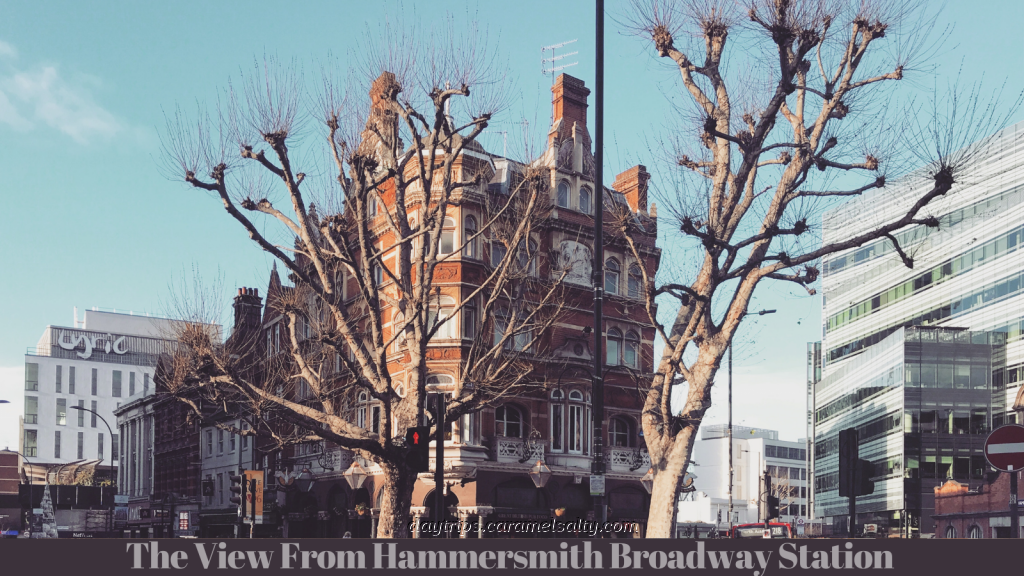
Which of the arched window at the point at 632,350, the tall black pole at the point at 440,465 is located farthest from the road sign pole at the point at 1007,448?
the arched window at the point at 632,350

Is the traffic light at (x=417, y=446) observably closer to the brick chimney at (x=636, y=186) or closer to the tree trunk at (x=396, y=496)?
the tree trunk at (x=396, y=496)

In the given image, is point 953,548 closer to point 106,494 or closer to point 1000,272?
point 1000,272

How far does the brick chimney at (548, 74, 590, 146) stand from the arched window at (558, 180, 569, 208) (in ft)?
5.95

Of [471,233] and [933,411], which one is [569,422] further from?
[933,411]

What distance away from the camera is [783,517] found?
5054 inches

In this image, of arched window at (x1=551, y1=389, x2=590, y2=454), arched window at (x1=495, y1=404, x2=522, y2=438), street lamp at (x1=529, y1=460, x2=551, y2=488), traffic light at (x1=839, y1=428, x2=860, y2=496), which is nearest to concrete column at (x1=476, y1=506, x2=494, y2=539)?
street lamp at (x1=529, y1=460, x2=551, y2=488)

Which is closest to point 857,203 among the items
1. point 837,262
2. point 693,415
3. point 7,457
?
point 837,262

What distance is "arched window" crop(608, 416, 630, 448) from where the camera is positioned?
37.6m

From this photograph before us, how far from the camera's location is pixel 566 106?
39219 mm

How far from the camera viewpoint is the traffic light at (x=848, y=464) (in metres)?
14.2

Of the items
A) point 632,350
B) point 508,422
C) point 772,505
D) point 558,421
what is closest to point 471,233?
point 508,422

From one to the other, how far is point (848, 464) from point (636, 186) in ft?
91.0

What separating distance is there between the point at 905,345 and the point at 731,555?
60.2 meters

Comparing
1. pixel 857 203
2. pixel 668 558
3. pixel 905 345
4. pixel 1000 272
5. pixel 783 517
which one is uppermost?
pixel 857 203
